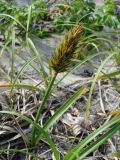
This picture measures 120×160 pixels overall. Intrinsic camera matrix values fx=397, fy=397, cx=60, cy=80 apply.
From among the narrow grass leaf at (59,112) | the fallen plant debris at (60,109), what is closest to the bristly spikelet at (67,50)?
the fallen plant debris at (60,109)

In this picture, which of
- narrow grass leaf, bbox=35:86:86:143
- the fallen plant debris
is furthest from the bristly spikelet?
narrow grass leaf, bbox=35:86:86:143

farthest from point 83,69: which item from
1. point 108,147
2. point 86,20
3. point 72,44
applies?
point 72,44

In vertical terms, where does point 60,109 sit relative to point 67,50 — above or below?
below

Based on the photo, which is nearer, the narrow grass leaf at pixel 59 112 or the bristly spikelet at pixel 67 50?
the bristly spikelet at pixel 67 50

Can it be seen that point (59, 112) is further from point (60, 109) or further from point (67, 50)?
point (67, 50)

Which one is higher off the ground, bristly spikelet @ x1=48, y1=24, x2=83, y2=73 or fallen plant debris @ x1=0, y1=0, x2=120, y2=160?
bristly spikelet @ x1=48, y1=24, x2=83, y2=73

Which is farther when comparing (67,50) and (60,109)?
(60,109)

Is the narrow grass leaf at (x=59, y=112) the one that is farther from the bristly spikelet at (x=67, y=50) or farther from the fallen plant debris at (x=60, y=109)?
the bristly spikelet at (x=67, y=50)

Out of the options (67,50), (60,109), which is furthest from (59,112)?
(67,50)

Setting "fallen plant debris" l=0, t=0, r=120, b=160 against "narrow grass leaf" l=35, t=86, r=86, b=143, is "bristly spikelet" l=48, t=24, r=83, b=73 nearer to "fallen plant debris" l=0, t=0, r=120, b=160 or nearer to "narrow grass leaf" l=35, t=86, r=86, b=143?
"fallen plant debris" l=0, t=0, r=120, b=160
